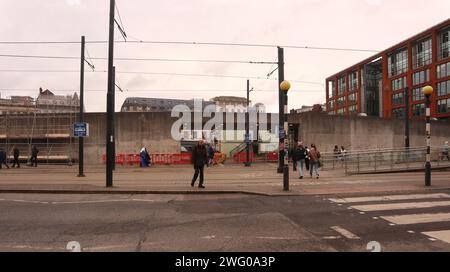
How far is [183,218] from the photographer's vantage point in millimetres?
8812

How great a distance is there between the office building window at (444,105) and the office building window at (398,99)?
757cm

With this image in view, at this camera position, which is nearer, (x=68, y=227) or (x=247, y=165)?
(x=68, y=227)

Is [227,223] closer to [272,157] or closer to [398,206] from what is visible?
[398,206]

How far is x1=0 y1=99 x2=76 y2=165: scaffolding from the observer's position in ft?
104

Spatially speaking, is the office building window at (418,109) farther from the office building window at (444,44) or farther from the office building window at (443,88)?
the office building window at (444,44)

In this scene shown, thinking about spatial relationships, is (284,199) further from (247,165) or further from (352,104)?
(352,104)

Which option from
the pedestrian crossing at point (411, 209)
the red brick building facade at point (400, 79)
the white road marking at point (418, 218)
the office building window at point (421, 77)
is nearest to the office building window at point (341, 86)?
the red brick building facade at point (400, 79)

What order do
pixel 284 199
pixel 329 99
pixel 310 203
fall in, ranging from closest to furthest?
pixel 310 203
pixel 284 199
pixel 329 99

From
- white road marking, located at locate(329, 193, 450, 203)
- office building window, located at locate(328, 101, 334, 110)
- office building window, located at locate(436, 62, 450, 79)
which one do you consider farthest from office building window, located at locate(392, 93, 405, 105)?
white road marking, located at locate(329, 193, 450, 203)

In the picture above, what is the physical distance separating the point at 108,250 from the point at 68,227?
84.8 inches

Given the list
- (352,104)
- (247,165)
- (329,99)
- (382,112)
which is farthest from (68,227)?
(329,99)

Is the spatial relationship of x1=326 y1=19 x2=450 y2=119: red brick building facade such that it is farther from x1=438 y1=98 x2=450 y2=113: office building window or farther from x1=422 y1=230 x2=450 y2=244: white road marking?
x1=422 y1=230 x2=450 y2=244: white road marking

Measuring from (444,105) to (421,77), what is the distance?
593 centimetres

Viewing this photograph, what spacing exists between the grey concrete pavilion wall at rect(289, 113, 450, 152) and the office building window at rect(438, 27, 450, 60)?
894 inches
